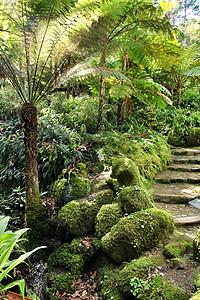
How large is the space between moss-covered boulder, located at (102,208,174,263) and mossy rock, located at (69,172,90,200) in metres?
0.93

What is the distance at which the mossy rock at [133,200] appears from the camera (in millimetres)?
2564

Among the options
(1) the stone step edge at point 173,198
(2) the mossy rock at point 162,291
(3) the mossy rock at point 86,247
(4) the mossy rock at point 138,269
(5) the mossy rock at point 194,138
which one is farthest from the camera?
(5) the mossy rock at point 194,138

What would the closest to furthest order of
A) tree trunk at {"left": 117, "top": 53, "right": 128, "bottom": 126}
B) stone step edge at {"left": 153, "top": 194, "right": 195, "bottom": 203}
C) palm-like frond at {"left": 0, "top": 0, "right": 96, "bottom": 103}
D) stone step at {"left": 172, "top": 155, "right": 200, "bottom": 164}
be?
palm-like frond at {"left": 0, "top": 0, "right": 96, "bottom": 103} < stone step edge at {"left": 153, "top": 194, "right": 195, "bottom": 203} < stone step at {"left": 172, "top": 155, "right": 200, "bottom": 164} < tree trunk at {"left": 117, "top": 53, "right": 128, "bottom": 126}

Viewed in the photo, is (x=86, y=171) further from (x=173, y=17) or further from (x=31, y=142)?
(x=173, y=17)

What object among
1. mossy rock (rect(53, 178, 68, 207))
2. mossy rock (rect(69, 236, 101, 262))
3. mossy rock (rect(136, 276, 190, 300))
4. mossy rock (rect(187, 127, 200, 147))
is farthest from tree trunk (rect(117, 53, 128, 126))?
mossy rock (rect(136, 276, 190, 300))

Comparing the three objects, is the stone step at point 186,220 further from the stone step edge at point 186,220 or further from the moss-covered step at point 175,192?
the moss-covered step at point 175,192

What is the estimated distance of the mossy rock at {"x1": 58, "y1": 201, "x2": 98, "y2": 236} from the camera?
2.72 m

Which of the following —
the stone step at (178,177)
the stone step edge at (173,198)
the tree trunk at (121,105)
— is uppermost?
the tree trunk at (121,105)

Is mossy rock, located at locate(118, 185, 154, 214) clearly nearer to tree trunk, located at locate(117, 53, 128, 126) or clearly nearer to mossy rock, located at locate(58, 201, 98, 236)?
mossy rock, located at locate(58, 201, 98, 236)

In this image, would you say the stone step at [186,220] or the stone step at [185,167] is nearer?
the stone step at [186,220]

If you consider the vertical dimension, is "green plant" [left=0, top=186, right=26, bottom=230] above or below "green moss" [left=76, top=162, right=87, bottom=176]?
below

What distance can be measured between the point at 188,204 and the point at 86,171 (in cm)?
184

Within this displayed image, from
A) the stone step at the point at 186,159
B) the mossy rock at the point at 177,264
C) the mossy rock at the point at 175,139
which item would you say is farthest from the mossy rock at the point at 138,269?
the mossy rock at the point at 175,139

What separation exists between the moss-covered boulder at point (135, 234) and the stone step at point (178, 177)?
1.71 meters
